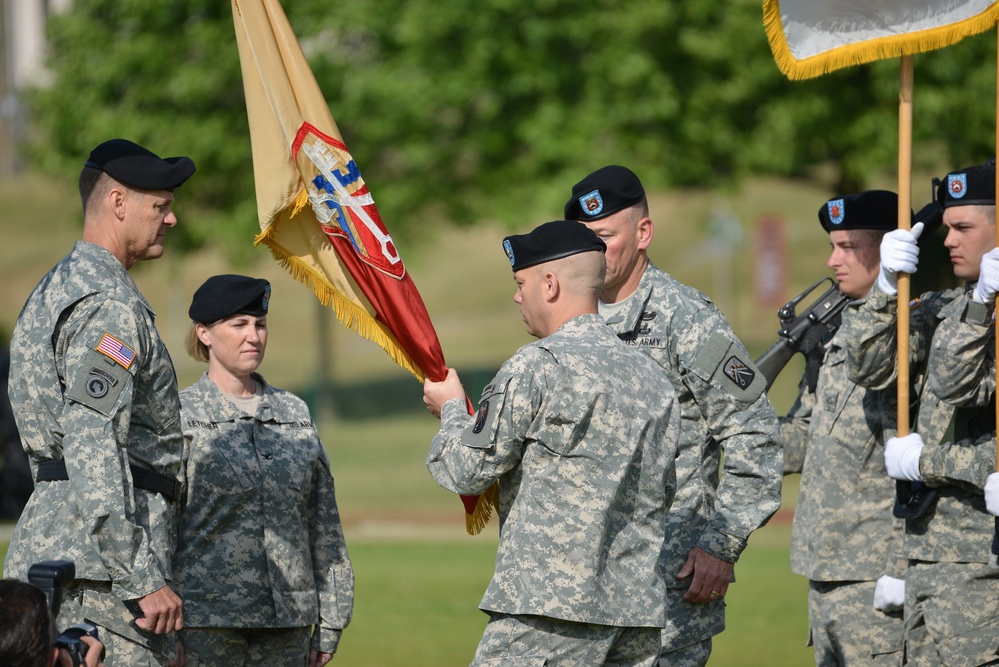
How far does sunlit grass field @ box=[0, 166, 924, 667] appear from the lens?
10242 mm

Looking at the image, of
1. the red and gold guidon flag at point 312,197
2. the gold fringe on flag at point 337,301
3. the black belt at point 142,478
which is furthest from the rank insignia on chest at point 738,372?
the black belt at point 142,478

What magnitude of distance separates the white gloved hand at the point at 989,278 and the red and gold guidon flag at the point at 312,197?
2179mm

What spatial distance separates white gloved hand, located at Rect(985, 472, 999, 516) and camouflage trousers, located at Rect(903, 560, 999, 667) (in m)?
0.35

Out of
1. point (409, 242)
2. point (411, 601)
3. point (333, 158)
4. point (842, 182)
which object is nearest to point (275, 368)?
point (409, 242)

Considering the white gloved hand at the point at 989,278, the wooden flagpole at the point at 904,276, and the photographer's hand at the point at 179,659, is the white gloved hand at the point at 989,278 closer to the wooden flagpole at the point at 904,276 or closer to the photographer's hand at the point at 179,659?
the wooden flagpole at the point at 904,276

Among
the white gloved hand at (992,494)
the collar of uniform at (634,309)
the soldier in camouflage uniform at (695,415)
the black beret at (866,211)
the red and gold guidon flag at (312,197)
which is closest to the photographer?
the white gloved hand at (992,494)

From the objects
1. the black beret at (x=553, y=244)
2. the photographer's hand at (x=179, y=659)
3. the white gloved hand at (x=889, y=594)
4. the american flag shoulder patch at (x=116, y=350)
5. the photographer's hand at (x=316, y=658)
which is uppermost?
the black beret at (x=553, y=244)

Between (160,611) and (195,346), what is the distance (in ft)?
5.47

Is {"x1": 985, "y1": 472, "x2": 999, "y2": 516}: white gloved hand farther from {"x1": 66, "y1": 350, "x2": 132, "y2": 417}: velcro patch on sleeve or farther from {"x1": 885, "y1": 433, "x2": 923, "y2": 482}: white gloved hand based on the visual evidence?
{"x1": 66, "y1": 350, "x2": 132, "y2": 417}: velcro patch on sleeve

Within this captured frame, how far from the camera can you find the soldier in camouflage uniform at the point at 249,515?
17.5 ft

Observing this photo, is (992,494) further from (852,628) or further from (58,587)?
(58,587)

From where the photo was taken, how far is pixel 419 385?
3494 centimetres

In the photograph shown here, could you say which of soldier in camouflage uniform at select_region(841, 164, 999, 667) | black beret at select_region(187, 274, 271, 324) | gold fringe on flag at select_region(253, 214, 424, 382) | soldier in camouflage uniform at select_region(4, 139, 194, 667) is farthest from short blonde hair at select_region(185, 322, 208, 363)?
soldier in camouflage uniform at select_region(841, 164, 999, 667)

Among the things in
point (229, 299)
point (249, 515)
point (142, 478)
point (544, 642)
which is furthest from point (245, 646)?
point (544, 642)
